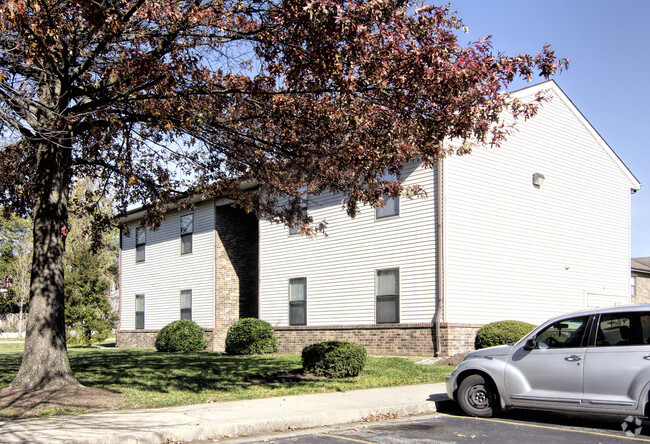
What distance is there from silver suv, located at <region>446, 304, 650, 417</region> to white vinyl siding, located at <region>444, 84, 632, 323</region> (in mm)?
8697

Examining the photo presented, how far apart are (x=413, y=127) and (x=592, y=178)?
16.5 metres

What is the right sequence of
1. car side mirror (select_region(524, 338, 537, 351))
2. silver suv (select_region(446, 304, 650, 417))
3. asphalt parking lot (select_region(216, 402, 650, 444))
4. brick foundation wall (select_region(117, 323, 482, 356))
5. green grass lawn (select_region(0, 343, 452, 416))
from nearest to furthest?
asphalt parking lot (select_region(216, 402, 650, 444)), silver suv (select_region(446, 304, 650, 417)), car side mirror (select_region(524, 338, 537, 351)), green grass lawn (select_region(0, 343, 452, 416)), brick foundation wall (select_region(117, 323, 482, 356))

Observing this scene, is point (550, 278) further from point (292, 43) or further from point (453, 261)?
point (292, 43)

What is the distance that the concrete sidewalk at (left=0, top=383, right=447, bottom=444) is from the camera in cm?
783

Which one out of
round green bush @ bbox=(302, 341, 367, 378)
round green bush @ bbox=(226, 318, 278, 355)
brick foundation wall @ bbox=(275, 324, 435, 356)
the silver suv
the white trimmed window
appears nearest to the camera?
the silver suv

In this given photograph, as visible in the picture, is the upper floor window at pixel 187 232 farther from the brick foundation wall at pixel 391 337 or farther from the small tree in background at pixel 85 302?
the brick foundation wall at pixel 391 337

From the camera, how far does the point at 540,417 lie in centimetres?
1005

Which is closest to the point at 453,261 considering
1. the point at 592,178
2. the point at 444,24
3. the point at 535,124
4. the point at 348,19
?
the point at 535,124

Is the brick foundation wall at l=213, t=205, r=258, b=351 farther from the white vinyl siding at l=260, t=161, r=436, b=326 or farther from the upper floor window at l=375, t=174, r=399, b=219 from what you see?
the upper floor window at l=375, t=174, r=399, b=219

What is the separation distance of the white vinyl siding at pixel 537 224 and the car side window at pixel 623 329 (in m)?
9.82

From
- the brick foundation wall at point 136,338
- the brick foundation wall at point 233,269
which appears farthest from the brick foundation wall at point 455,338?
the brick foundation wall at point 136,338

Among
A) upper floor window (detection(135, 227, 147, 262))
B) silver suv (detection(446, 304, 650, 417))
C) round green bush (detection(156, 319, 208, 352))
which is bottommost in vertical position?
round green bush (detection(156, 319, 208, 352))

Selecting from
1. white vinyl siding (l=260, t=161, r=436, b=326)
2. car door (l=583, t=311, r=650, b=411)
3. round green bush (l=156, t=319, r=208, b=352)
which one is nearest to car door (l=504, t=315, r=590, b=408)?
Answer: car door (l=583, t=311, r=650, b=411)

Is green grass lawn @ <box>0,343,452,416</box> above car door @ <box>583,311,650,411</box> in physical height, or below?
below
